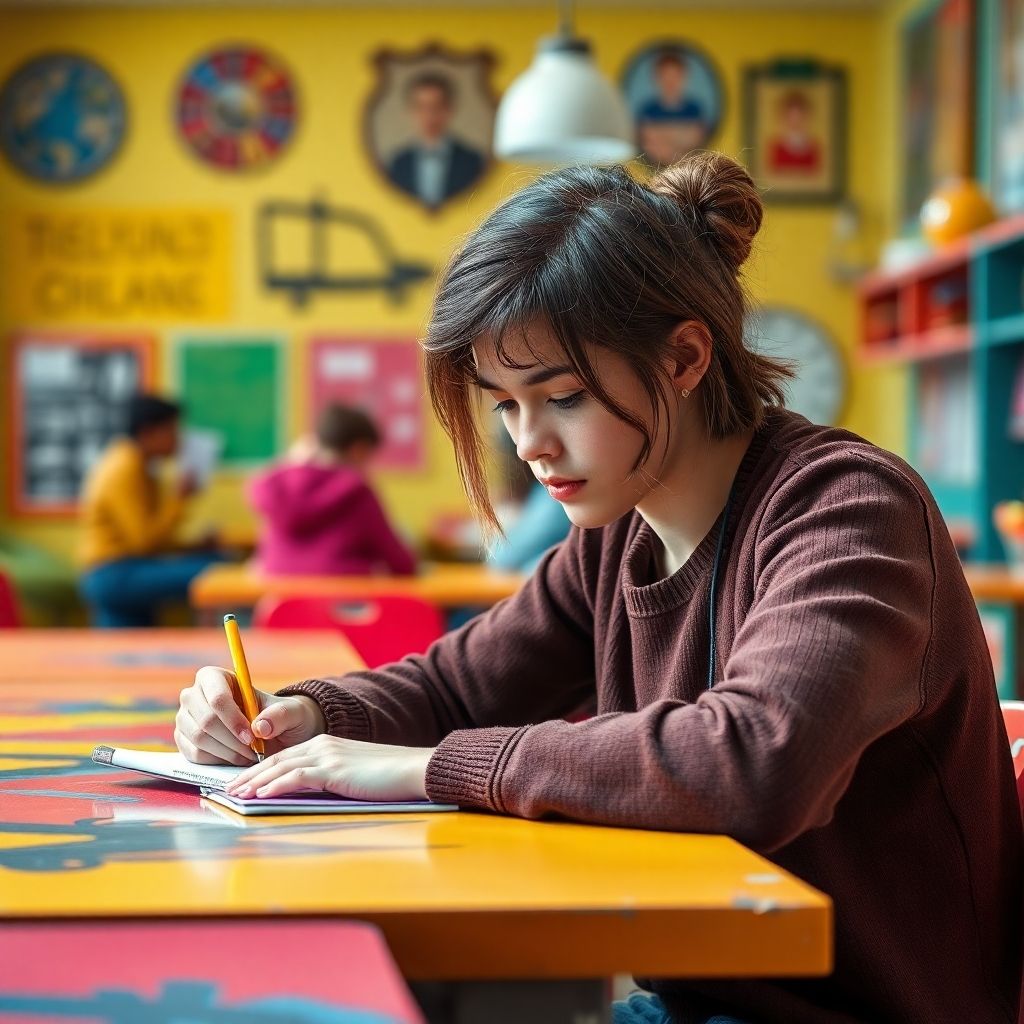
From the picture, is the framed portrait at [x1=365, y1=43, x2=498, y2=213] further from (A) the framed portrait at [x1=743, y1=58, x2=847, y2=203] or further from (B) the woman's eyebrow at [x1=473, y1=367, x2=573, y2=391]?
(B) the woman's eyebrow at [x1=473, y1=367, x2=573, y2=391]

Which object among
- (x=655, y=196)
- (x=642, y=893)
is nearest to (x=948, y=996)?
(x=642, y=893)

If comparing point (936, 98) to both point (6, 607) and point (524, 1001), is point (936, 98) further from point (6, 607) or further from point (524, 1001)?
point (524, 1001)

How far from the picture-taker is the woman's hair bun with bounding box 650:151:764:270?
47.7 inches

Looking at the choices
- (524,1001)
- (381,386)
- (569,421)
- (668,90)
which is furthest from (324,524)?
(524,1001)

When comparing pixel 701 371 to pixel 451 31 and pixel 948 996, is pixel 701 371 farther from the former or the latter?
pixel 451 31

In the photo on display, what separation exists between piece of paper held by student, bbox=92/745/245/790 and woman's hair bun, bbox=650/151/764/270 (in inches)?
21.9

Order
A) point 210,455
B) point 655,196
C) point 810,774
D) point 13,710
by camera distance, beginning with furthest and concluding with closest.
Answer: point 210,455
point 13,710
point 655,196
point 810,774

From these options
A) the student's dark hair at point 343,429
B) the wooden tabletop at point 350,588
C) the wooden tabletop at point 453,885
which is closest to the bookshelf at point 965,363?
the wooden tabletop at point 350,588

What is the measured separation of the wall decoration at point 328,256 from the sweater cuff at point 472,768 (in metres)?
5.69

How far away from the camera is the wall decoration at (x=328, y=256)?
6.59m

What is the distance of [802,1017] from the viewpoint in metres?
1.04

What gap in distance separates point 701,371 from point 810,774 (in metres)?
0.39

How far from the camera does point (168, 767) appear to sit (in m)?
1.16

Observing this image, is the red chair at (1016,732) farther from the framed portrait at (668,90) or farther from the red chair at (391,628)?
the framed portrait at (668,90)
